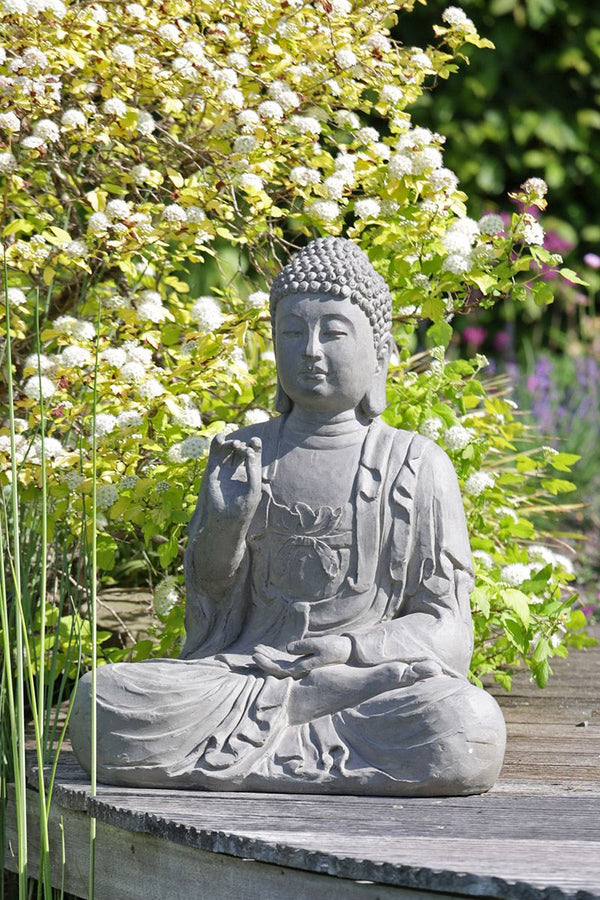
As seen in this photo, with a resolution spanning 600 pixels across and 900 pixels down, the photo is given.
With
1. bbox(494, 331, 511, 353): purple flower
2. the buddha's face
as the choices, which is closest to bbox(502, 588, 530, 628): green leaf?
the buddha's face

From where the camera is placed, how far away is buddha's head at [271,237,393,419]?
3.59 meters

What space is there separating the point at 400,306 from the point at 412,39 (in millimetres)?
4293

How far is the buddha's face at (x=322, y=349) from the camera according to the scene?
3.59m

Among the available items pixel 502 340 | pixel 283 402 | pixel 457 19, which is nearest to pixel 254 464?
pixel 283 402

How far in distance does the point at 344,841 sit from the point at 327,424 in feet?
4.24

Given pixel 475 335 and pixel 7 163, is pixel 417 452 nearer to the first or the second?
pixel 7 163

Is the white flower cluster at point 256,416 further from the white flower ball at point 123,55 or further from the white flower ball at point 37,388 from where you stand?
the white flower ball at point 123,55

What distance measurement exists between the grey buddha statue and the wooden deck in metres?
0.10

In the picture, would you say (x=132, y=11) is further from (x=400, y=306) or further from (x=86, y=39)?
(x=400, y=306)

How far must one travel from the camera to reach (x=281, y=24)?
174 inches

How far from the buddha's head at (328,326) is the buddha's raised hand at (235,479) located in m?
0.21

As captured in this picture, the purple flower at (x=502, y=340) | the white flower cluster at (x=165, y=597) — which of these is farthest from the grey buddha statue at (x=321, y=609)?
the purple flower at (x=502, y=340)

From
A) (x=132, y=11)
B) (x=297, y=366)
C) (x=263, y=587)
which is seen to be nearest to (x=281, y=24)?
(x=132, y=11)

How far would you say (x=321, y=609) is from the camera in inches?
140
